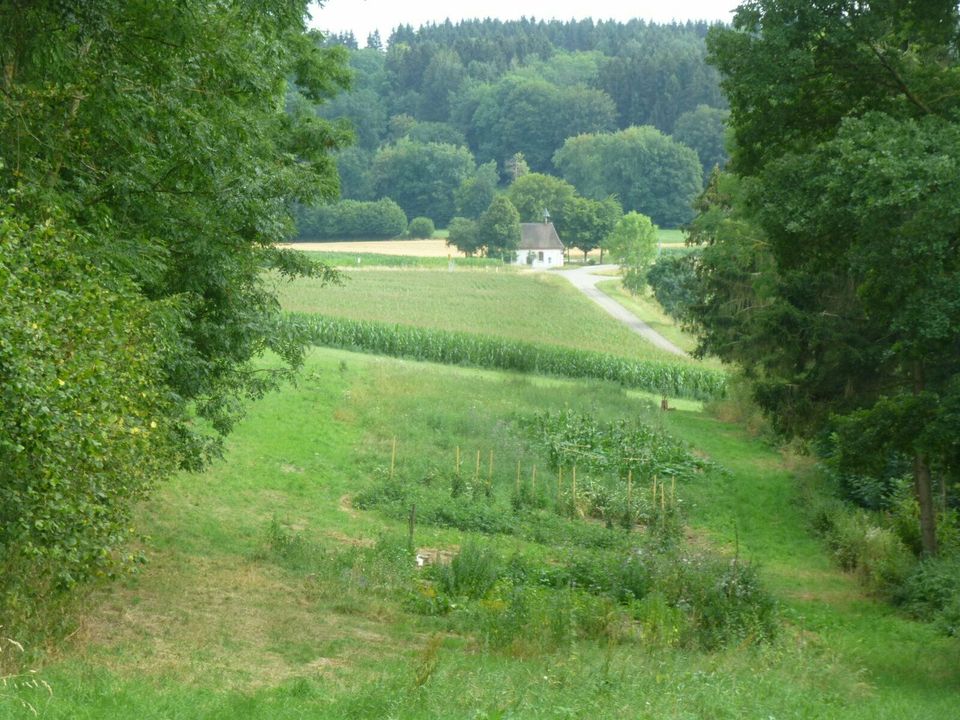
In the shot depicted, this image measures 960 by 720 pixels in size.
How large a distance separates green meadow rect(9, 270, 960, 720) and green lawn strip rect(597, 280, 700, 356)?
21.6m

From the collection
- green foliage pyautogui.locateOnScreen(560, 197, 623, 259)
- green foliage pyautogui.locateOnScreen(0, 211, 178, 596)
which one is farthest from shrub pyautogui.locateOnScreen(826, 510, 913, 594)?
green foliage pyautogui.locateOnScreen(560, 197, 623, 259)

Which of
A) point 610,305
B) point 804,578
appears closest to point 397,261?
point 610,305

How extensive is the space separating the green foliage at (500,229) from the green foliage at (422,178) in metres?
16.5

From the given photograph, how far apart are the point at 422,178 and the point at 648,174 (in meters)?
25.5

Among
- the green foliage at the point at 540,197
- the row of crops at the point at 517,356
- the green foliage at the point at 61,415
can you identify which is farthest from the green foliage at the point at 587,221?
the green foliage at the point at 61,415

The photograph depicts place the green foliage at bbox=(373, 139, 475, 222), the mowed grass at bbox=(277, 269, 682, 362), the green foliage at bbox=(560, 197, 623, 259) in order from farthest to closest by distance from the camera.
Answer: the green foliage at bbox=(373, 139, 475, 222) < the green foliage at bbox=(560, 197, 623, 259) < the mowed grass at bbox=(277, 269, 682, 362)

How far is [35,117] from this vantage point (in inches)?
502

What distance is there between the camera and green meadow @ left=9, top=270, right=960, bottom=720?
411 inches

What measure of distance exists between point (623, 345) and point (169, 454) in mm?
45579

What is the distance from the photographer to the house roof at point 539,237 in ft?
316

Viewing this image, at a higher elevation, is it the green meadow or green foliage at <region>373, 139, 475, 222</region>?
green foliage at <region>373, 139, 475, 222</region>

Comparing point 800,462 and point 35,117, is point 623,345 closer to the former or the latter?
point 800,462

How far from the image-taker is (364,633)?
1573 cm

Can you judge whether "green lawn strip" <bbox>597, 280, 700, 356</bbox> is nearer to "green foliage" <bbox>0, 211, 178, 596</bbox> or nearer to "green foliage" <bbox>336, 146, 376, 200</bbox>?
"green foliage" <bbox>336, 146, 376, 200</bbox>
